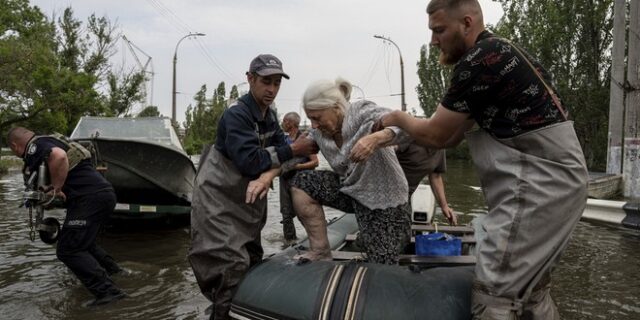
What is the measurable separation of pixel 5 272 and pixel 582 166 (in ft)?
20.5

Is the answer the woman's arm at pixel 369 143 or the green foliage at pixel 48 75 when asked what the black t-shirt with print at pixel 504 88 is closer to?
the woman's arm at pixel 369 143

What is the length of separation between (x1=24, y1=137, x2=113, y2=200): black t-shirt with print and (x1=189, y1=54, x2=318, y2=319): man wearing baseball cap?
6.91ft

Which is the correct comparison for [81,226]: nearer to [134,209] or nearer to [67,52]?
[134,209]

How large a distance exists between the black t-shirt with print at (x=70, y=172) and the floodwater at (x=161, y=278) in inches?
43.2

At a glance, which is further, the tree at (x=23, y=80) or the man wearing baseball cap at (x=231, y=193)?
the tree at (x=23, y=80)

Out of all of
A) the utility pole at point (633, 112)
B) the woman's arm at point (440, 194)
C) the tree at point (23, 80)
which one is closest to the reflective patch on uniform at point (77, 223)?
the woman's arm at point (440, 194)

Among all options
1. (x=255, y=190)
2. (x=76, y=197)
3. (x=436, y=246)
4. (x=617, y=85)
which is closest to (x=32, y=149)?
(x=76, y=197)

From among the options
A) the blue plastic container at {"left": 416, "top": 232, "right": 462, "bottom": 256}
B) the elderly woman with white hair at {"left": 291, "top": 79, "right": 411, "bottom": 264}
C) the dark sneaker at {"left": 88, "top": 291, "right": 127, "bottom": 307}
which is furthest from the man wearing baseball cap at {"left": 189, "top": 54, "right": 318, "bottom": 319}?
the dark sneaker at {"left": 88, "top": 291, "right": 127, "bottom": 307}

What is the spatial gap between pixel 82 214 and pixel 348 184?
2.87m

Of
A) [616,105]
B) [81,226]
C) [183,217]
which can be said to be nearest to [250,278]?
[81,226]

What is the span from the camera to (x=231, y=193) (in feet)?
10.8

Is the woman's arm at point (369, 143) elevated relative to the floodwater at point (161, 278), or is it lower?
elevated

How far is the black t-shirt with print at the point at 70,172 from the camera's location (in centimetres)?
472

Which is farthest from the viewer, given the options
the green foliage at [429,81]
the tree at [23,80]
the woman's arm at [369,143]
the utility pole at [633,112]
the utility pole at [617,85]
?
the green foliage at [429,81]
